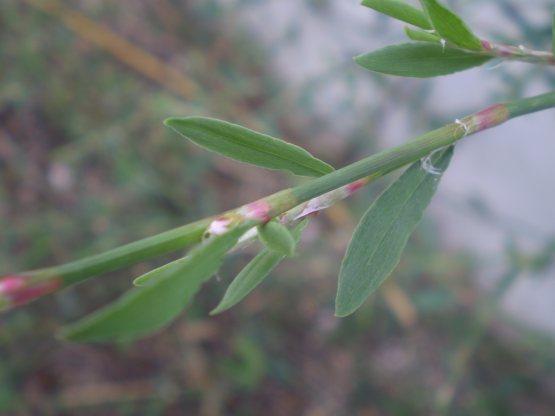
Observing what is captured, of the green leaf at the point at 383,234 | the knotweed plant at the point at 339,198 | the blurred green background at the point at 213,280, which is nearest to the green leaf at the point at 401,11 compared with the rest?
the knotweed plant at the point at 339,198

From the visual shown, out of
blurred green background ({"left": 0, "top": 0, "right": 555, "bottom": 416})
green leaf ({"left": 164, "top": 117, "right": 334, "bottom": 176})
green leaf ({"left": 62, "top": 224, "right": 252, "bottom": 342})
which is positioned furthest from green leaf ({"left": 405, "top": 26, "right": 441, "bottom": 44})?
blurred green background ({"left": 0, "top": 0, "right": 555, "bottom": 416})

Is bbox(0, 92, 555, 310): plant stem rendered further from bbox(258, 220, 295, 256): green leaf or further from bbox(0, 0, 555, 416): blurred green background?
bbox(0, 0, 555, 416): blurred green background

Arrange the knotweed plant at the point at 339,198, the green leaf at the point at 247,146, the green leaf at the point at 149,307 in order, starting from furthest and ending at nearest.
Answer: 1. the green leaf at the point at 247,146
2. the knotweed plant at the point at 339,198
3. the green leaf at the point at 149,307

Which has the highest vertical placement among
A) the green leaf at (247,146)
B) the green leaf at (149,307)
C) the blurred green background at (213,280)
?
the green leaf at (149,307)

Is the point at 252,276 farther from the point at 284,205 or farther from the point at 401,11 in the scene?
the point at 401,11

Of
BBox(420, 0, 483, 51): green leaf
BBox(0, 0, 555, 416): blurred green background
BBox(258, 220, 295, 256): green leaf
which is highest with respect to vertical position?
BBox(420, 0, 483, 51): green leaf

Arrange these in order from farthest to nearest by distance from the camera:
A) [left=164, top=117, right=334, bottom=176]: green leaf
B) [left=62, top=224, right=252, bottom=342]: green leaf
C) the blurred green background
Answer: the blurred green background < [left=164, top=117, right=334, bottom=176]: green leaf < [left=62, top=224, right=252, bottom=342]: green leaf

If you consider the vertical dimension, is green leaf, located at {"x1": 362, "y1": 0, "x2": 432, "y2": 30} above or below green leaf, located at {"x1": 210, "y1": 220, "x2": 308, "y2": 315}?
above

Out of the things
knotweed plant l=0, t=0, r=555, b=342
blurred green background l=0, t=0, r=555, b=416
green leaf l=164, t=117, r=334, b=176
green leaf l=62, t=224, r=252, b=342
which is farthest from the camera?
blurred green background l=0, t=0, r=555, b=416

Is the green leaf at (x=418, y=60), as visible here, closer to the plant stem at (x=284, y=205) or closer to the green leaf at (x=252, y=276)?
the plant stem at (x=284, y=205)
